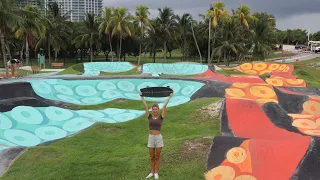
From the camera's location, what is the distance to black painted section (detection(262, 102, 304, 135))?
1512 centimetres

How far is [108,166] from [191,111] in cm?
821

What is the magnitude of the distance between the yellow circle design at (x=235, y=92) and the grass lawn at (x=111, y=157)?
6472 mm

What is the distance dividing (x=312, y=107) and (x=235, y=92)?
5220 mm

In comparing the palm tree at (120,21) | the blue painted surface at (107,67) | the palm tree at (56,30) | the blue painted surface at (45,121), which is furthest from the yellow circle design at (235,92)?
the palm tree at (56,30)

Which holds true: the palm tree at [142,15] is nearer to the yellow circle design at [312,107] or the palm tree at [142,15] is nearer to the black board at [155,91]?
the yellow circle design at [312,107]

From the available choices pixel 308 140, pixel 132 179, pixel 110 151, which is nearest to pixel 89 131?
pixel 110 151

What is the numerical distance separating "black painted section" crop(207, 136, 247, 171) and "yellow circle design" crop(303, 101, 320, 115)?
865cm

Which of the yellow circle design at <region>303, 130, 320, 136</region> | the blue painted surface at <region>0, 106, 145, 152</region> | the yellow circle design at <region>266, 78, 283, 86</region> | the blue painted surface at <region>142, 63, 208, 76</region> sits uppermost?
the blue painted surface at <region>142, 63, 208, 76</region>

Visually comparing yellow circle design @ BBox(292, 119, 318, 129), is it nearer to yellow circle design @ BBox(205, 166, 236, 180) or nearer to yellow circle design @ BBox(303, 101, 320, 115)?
yellow circle design @ BBox(303, 101, 320, 115)

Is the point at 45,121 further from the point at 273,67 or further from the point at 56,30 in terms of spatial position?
the point at 56,30

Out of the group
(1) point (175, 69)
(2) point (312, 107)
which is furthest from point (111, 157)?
(1) point (175, 69)

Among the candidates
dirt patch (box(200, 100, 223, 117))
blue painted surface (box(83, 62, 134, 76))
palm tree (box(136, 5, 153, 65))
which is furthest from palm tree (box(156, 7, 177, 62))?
dirt patch (box(200, 100, 223, 117))

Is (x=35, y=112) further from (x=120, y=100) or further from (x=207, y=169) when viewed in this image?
(x=207, y=169)

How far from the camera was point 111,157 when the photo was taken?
11.2 m
